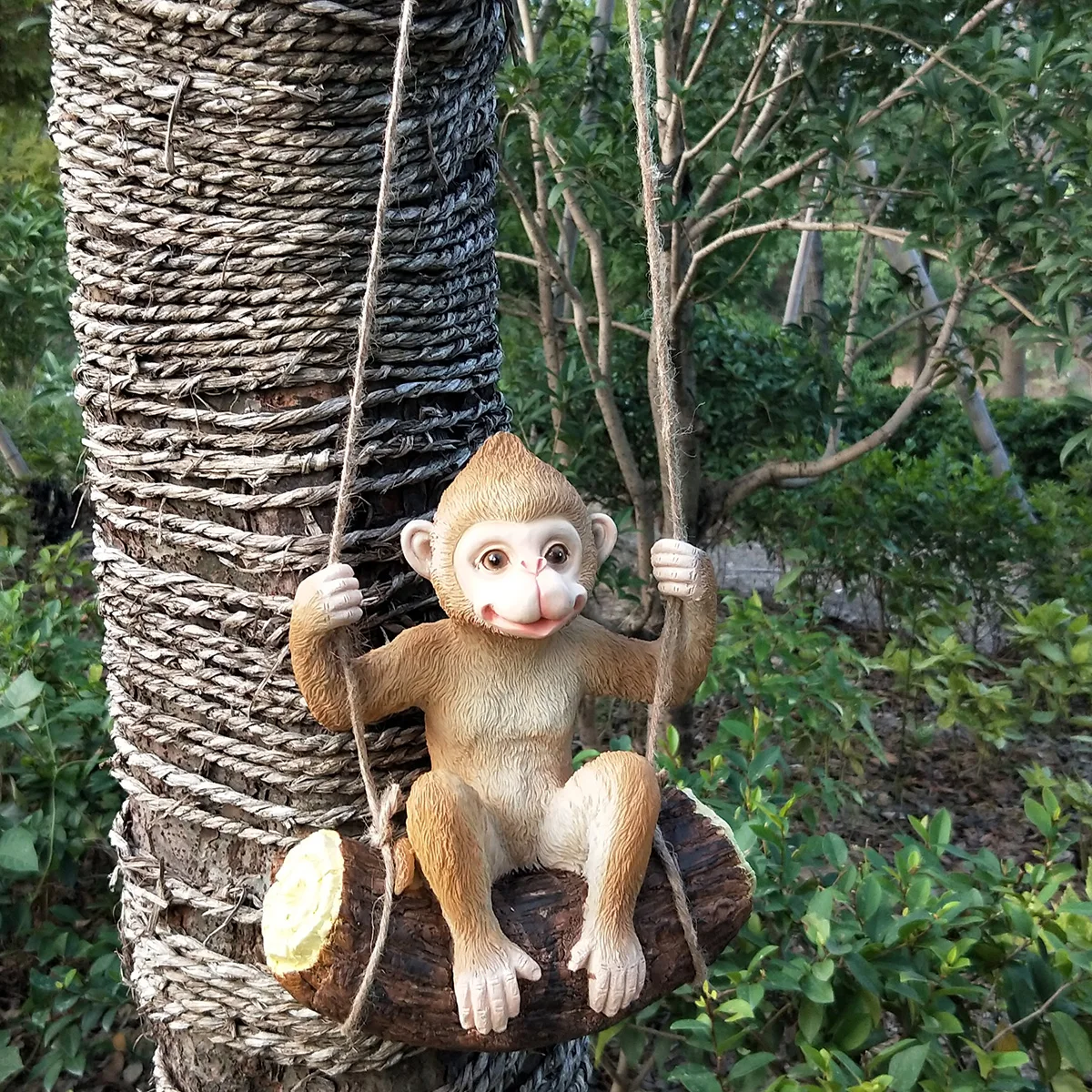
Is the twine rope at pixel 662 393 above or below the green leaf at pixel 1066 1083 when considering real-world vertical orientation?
above

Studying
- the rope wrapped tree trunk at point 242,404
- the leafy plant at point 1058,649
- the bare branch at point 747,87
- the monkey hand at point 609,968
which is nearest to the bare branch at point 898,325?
the bare branch at point 747,87

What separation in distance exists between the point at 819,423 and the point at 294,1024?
2.63m

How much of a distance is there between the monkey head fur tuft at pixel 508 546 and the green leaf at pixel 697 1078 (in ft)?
A: 2.04

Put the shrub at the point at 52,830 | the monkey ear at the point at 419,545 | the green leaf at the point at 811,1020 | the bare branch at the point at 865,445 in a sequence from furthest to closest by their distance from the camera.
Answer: the bare branch at the point at 865,445 → the shrub at the point at 52,830 → the green leaf at the point at 811,1020 → the monkey ear at the point at 419,545

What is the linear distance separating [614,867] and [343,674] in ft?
0.98

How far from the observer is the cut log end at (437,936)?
31.8 inches

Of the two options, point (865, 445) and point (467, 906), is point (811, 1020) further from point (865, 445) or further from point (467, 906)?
point (865, 445)

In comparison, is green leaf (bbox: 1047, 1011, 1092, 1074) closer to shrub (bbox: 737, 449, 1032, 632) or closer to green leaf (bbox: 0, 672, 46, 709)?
green leaf (bbox: 0, 672, 46, 709)

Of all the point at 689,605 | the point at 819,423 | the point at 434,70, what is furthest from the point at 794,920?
the point at 819,423

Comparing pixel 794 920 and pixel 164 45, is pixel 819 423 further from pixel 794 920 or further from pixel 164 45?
pixel 164 45

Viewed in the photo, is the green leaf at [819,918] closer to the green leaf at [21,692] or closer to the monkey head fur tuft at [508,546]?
the monkey head fur tuft at [508,546]

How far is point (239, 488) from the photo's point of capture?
1.01 meters

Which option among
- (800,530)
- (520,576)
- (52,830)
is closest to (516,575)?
(520,576)

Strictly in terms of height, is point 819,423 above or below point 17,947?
above
